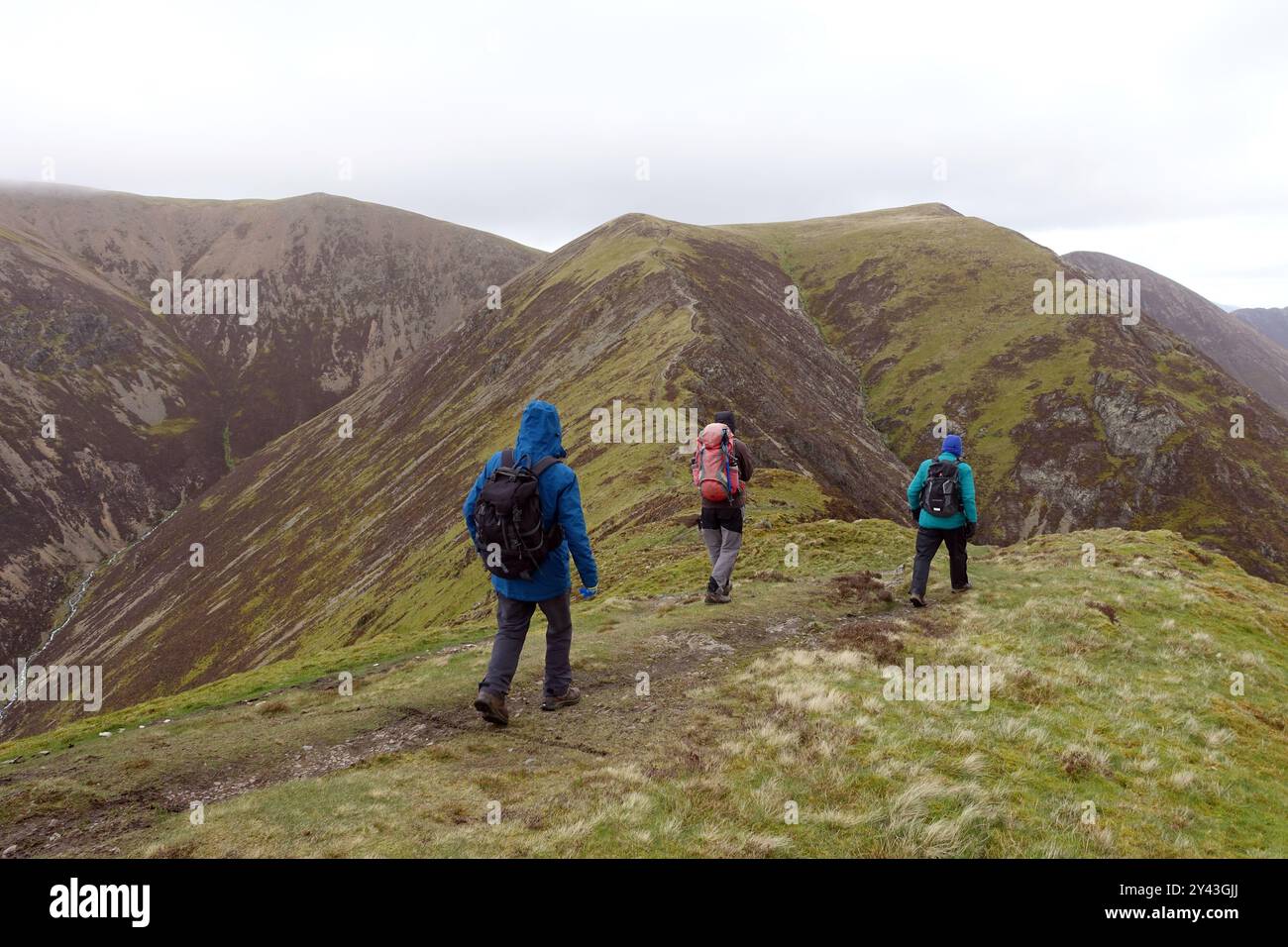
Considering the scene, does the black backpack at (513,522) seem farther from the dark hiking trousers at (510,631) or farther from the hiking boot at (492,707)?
the hiking boot at (492,707)

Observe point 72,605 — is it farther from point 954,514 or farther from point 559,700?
point 954,514

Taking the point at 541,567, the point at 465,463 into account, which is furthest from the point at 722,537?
the point at 465,463

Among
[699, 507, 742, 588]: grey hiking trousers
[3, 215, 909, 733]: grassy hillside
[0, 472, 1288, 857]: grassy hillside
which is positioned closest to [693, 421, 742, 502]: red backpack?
[699, 507, 742, 588]: grey hiking trousers

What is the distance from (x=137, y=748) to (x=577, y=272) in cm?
10616

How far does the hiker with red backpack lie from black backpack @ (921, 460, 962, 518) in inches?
183

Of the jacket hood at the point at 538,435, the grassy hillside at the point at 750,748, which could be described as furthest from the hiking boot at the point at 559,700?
the jacket hood at the point at 538,435

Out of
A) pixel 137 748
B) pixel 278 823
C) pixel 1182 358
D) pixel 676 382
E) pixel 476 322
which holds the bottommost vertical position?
pixel 137 748

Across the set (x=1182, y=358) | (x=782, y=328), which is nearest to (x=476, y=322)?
(x=782, y=328)

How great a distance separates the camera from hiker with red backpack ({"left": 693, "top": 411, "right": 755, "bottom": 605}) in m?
18.0

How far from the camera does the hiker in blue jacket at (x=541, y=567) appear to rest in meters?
11.1

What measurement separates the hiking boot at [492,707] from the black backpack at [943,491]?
39.4ft

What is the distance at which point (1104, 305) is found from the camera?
113 metres
